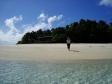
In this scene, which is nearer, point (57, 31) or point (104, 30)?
point (104, 30)

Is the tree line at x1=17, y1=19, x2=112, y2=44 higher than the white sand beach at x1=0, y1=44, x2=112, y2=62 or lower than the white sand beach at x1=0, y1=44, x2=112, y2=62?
higher

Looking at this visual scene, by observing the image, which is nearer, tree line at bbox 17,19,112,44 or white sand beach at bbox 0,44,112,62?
white sand beach at bbox 0,44,112,62

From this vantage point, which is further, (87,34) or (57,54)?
(87,34)

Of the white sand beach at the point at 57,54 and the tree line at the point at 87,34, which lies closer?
the white sand beach at the point at 57,54

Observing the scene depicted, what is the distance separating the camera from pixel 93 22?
60.4 meters

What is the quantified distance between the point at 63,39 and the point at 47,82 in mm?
42063

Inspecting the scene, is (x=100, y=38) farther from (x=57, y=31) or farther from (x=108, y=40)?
(x=57, y=31)

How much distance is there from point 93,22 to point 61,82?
168 feet

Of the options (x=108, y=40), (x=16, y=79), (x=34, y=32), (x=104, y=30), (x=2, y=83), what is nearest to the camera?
(x=2, y=83)

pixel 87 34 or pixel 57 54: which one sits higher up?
pixel 87 34

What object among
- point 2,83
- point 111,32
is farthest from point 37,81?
point 111,32

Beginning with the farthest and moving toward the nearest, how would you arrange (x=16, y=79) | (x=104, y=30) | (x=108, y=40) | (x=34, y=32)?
(x=34, y=32) → (x=104, y=30) → (x=108, y=40) → (x=16, y=79)

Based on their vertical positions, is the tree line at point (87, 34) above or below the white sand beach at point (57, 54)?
above

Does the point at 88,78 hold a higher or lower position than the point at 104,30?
lower
